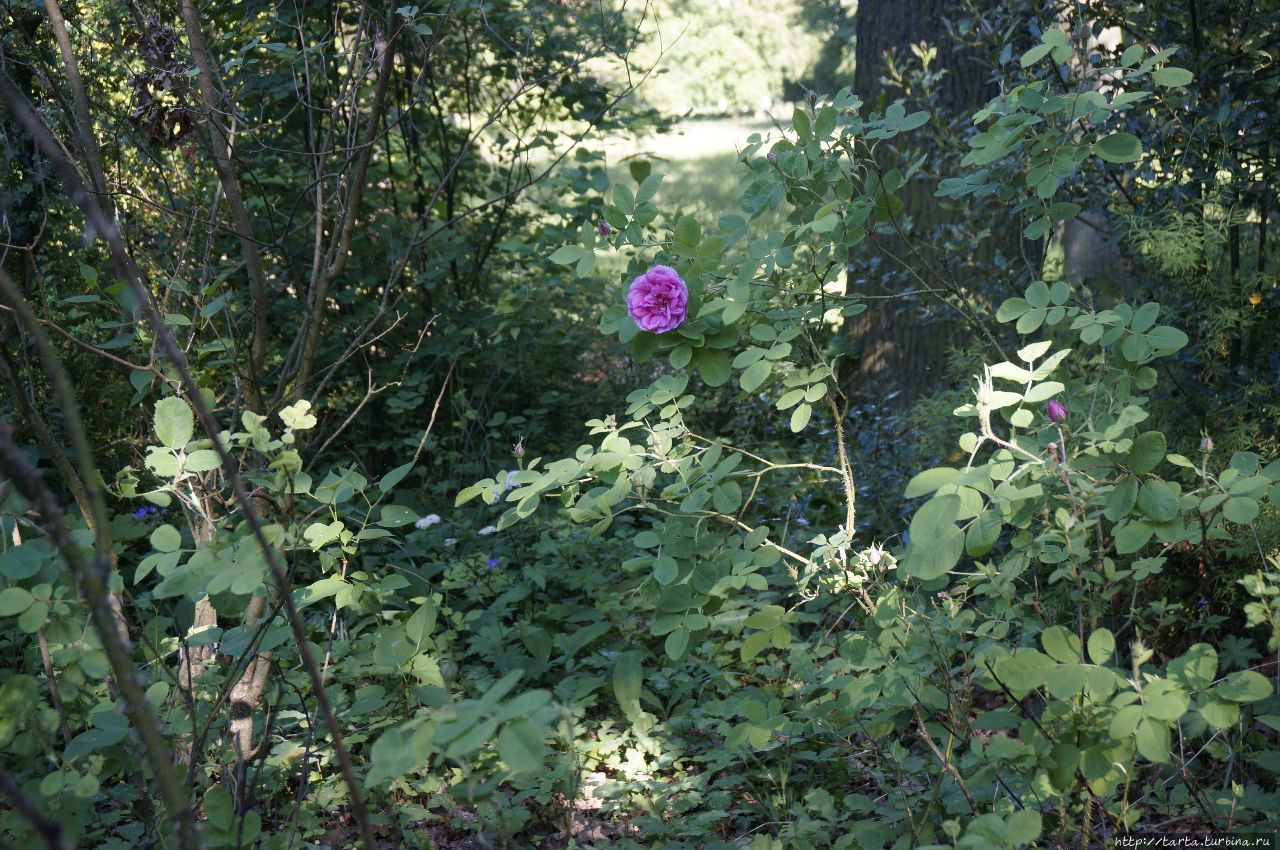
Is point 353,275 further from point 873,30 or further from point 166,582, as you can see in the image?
point 166,582

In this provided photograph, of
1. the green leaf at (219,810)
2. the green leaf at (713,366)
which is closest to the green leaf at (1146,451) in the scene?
the green leaf at (713,366)

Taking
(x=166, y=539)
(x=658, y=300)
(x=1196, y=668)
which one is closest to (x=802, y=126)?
(x=658, y=300)

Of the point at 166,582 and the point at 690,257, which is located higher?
the point at 690,257

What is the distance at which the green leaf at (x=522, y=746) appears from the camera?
3.33ft

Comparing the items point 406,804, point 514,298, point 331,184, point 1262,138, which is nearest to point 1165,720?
point 406,804

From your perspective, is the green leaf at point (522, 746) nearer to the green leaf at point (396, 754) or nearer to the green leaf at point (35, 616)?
the green leaf at point (396, 754)

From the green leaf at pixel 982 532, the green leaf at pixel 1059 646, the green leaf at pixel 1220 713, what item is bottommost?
the green leaf at pixel 1220 713

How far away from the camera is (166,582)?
158 cm

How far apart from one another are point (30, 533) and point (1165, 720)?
233 centimetres

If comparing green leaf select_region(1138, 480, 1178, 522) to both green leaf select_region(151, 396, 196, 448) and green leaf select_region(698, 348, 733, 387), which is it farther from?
green leaf select_region(151, 396, 196, 448)

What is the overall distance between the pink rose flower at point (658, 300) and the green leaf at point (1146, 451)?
0.81m

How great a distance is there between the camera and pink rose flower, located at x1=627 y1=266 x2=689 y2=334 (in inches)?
73.5

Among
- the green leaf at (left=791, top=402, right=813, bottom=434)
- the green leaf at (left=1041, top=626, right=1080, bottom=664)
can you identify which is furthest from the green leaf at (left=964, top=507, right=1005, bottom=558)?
the green leaf at (left=791, top=402, right=813, bottom=434)

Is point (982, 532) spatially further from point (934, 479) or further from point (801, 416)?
point (801, 416)
